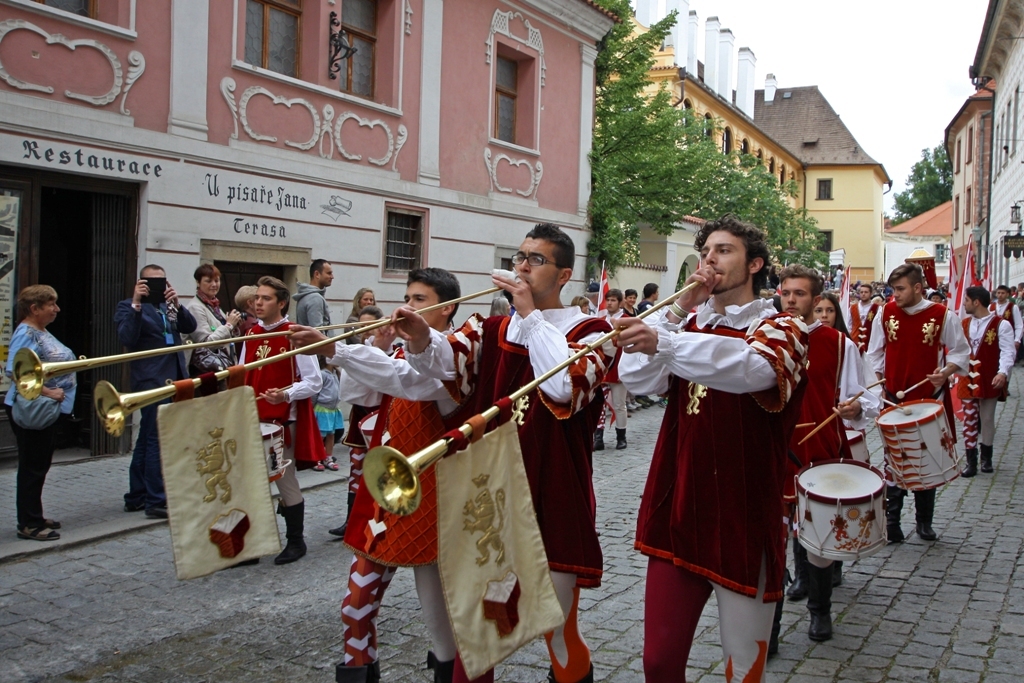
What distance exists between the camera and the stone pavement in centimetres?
442

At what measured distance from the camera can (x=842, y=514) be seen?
433 cm

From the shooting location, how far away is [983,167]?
35.3m

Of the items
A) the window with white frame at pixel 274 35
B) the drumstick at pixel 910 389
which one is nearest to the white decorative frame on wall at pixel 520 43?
the window with white frame at pixel 274 35

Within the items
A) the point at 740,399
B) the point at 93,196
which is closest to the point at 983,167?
the point at 93,196

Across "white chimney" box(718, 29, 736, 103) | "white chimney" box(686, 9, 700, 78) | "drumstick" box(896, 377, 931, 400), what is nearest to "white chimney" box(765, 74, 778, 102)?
"white chimney" box(718, 29, 736, 103)

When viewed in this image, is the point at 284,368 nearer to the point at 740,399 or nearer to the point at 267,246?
the point at 740,399

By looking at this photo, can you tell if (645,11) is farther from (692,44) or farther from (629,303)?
(629,303)

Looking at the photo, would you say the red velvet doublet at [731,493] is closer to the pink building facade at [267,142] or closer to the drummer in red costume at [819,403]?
the drummer in red costume at [819,403]

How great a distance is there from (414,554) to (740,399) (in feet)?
4.47

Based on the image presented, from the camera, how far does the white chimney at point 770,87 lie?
2591 inches

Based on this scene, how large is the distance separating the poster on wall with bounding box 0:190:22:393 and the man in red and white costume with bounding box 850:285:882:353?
774cm

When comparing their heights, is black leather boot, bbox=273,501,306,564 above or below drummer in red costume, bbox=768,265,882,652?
below

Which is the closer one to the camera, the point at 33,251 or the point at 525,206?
the point at 33,251

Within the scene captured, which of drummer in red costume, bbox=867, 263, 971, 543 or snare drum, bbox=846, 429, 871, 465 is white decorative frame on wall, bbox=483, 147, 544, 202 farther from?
snare drum, bbox=846, 429, 871, 465
